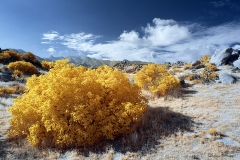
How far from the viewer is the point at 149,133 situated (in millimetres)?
11445

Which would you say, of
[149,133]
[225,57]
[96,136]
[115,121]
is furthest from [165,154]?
[225,57]

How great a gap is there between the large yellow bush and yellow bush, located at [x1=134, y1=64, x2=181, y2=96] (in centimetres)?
936

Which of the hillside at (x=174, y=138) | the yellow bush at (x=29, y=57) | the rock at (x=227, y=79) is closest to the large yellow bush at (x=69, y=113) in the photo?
the hillside at (x=174, y=138)

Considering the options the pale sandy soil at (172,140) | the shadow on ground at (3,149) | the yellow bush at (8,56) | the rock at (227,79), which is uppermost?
the yellow bush at (8,56)

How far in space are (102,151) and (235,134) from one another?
7849 mm

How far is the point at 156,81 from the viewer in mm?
22656

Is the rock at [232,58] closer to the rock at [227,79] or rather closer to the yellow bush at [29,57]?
the rock at [227,79]

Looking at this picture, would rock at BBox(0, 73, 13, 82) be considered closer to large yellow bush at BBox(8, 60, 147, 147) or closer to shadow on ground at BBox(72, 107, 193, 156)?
large yellow bush at BBox(8, 60, 147, 147)

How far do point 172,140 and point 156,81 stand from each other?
41.6 ft

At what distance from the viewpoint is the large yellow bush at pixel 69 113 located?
10414 mm

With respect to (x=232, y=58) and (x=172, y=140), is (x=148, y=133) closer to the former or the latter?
(x=172, y=140)

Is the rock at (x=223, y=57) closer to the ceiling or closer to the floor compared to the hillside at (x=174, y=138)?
closer to the ceiling

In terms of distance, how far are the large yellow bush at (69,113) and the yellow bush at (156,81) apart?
9.36 meters

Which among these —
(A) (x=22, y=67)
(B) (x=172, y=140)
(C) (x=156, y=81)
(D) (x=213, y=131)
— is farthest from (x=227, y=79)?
(A) (x=22, y=67)
